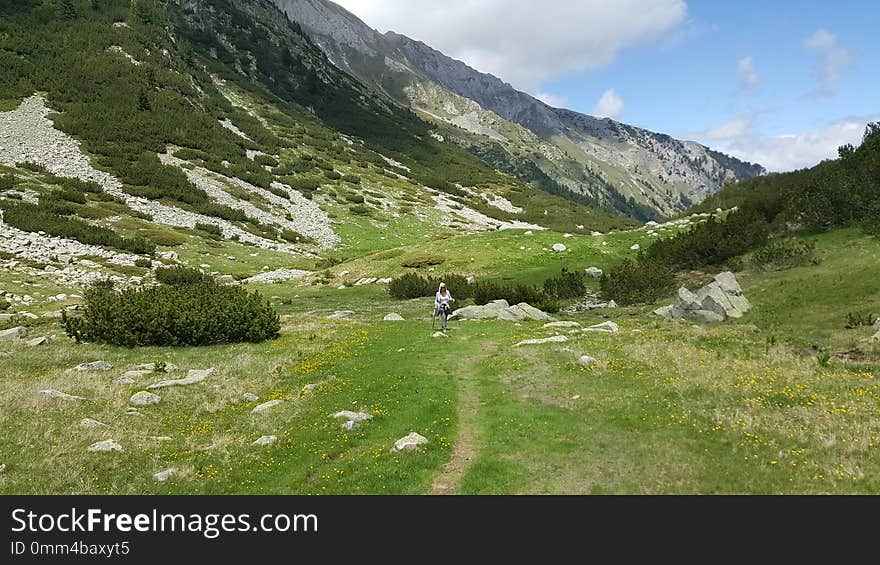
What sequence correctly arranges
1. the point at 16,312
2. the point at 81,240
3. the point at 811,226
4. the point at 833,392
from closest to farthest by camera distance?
the point at 833,392, the point at 16,312, the point at 811,226, the point at 81,240

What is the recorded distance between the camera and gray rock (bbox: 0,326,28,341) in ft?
83.4

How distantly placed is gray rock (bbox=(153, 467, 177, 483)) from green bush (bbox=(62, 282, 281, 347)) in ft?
51.3

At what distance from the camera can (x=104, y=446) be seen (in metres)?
12.9

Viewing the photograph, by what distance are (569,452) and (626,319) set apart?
2101 cm

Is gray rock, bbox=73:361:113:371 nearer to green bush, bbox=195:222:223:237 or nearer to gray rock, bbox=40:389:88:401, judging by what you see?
gray rock, bbox=40:389:88:401

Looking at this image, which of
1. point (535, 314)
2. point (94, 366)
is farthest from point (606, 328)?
point (94, 366)

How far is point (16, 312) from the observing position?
3384 centimetres

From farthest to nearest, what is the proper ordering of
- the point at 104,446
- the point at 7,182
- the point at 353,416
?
the point at 7,182 → the point at 353,416 → the point at 104,446

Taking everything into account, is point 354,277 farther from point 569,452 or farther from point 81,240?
point 569,452

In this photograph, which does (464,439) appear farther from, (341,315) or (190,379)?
(341,315)

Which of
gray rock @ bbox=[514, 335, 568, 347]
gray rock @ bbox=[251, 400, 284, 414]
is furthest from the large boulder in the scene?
gray rock @ bbox=[251, 400, 284, 414]

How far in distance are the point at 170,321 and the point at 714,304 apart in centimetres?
2856

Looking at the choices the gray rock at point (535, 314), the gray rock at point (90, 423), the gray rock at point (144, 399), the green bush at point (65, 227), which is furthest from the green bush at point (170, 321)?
the green bush at point (65, 227)

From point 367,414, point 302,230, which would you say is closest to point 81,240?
point 302,230
